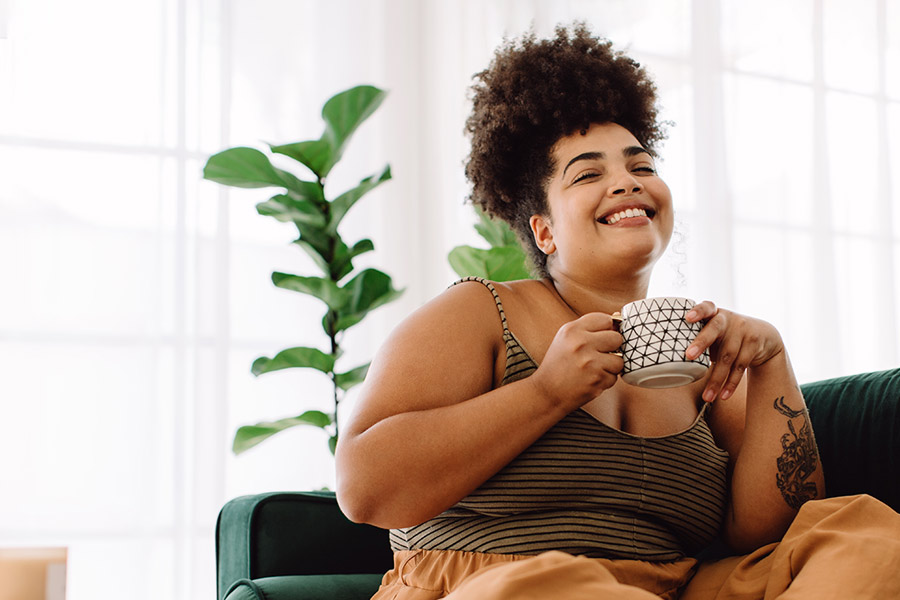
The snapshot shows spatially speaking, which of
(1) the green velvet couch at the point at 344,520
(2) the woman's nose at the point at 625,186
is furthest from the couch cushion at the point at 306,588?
(2) the woman's nose at the point at 625,186

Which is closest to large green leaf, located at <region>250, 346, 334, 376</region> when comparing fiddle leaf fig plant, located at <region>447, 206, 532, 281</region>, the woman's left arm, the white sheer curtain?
fiddle leaf fig plant, located at <region>447, 206, 532, 281</region>

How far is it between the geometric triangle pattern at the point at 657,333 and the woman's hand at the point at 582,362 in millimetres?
20

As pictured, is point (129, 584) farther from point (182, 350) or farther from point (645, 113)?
point (645, 113)

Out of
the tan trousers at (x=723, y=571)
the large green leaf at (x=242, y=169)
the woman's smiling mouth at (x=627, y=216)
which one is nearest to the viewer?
the tan trousers at (x=723, y=571)

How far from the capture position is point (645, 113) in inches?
57.4

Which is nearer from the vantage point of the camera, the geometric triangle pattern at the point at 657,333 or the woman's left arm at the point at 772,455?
the geometric triangle pattern at the point at 657,333

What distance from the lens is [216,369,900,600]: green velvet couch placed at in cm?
118

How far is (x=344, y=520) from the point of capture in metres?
1.47

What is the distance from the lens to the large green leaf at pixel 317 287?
7.17 feet

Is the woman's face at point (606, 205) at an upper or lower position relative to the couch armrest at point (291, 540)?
upper

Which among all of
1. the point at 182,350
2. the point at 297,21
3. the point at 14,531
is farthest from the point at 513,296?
the point at 297,21

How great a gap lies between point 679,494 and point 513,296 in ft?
1.09

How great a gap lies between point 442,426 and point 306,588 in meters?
0.34

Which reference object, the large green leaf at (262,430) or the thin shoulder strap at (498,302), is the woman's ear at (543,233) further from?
the large green leaf at (262,430)
